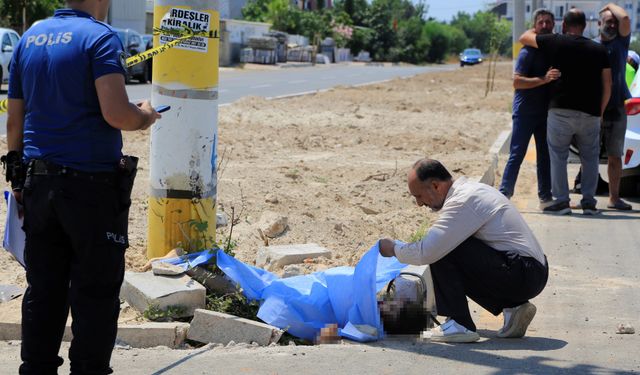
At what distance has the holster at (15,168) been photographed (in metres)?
4.52

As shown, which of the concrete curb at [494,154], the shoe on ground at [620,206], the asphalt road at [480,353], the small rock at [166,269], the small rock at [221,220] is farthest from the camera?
the concrete curb at [494,154]

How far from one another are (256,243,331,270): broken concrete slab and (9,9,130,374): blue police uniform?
2.38m

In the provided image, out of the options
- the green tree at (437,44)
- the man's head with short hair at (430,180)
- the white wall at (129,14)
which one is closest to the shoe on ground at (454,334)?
the man's head with short hair at (430,180)

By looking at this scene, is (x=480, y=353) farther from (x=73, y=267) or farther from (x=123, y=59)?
(x=123, y=59)

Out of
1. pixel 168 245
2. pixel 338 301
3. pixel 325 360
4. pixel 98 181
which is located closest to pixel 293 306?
pixel 338 301

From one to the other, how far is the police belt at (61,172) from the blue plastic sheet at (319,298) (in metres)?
1.73

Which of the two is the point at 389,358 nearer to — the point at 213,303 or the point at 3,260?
the point at 213,303

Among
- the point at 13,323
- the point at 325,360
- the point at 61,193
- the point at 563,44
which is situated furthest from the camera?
the point at 563,44

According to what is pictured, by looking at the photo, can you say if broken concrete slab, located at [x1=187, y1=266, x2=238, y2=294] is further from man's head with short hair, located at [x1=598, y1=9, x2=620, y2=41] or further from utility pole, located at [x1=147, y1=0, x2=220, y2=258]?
man's head with short hair, located at [x1=598, y1=9, x2=620, y2=41]

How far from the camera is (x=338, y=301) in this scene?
5949 millimetres

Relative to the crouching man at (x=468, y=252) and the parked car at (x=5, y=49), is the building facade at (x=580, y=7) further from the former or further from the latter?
the parked car at (x=5, y=49)

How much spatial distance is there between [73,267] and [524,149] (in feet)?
22.3

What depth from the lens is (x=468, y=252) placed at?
19.1ft

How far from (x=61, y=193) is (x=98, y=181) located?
0.52 ft
